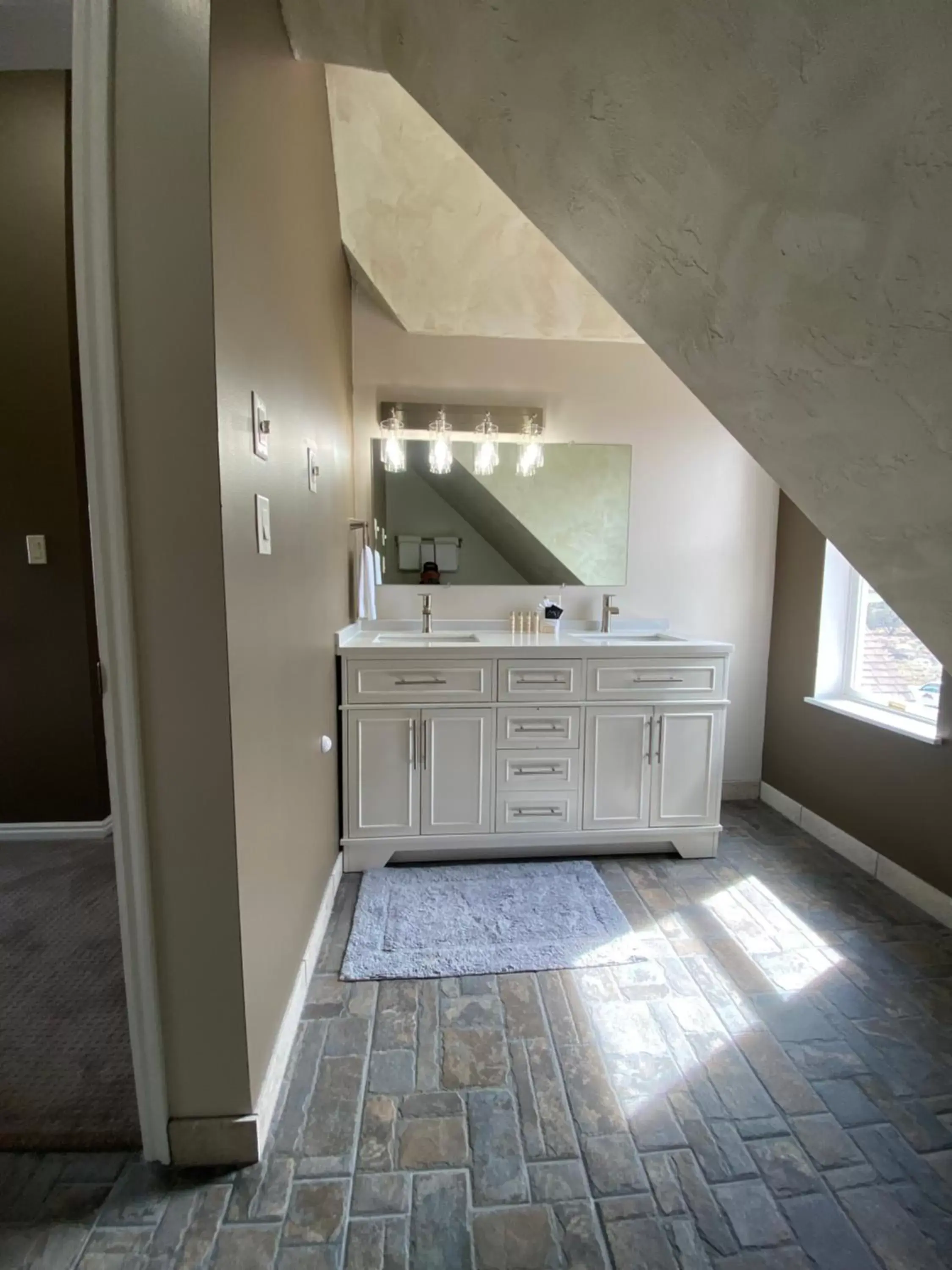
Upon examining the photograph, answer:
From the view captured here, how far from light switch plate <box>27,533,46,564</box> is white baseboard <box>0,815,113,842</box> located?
1.13 meters

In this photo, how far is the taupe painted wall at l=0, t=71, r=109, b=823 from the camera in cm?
208

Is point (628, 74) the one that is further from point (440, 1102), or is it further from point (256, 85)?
point (440, 1102)

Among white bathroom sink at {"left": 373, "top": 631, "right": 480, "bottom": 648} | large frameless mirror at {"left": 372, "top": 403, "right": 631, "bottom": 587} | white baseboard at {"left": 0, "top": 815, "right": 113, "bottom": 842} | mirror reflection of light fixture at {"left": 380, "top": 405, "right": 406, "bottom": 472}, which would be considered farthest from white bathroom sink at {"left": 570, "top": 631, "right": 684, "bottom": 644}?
white baseboard at {"left": 0, "top": 815, "right": 113, "bottom": 842}

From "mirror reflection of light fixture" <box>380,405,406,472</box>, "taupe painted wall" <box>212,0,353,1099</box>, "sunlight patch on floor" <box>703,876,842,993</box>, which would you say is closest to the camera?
"taupe painted wall" <box>212,0,353,1099</box>

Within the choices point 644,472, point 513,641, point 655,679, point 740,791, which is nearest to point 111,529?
point 513,641

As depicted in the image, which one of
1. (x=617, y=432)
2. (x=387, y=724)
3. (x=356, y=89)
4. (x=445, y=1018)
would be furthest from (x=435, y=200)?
(x=445, y=1018)

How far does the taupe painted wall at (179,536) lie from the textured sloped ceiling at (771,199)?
591 mm

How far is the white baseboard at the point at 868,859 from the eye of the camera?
191cm

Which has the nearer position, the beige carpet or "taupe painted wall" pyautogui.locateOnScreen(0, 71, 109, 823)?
the beige carpet

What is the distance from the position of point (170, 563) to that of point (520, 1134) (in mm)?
1377

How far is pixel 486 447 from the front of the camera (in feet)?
8.55

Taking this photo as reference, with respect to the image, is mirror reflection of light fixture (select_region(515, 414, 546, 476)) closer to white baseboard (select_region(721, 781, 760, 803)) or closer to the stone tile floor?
white baseboard (select_region(721, 781, 760, 803))

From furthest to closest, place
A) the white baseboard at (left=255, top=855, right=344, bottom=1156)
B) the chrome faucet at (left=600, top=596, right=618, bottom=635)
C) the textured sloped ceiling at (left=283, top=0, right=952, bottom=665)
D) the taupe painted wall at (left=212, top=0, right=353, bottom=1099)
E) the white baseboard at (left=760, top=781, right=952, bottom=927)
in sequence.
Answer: the chrome faucet at (left=600, top=596, right=618, bottom=635) < the white baseboard at (left=760, top=781, right=952, bottom=927) < the white baseboard at (left=255, top=855, right=344, bottom=1156) < the taupe painted wall at (left=212, top=0, right=353, bottom=1099) < the textured sloped ceiling at (left=283, top=0, right=952, bottom=665)

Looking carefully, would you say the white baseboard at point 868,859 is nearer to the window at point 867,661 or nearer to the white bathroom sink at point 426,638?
the window at point 867,661
